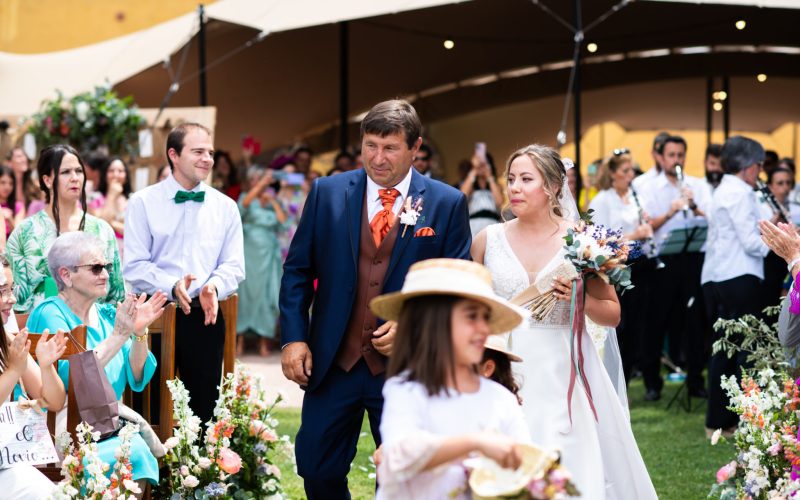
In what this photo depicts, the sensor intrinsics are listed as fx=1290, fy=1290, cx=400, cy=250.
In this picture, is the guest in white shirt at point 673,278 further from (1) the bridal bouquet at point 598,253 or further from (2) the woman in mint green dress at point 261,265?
(1) the bridal bouquet at point 598,253

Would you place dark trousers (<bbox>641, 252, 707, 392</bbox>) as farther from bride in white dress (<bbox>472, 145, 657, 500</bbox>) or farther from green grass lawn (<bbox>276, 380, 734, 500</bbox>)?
bride in white dress (<bbox>472, 145, 657, 500</bbox>)

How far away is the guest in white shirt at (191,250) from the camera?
6461 millimetres

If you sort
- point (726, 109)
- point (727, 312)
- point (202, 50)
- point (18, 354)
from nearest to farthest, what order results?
point (18, 354), point (727, 312), point (202, 50), point (726, 109)

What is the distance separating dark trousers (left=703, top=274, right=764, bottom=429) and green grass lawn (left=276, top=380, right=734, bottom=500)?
0.61 ft

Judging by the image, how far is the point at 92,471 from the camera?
4.84 m

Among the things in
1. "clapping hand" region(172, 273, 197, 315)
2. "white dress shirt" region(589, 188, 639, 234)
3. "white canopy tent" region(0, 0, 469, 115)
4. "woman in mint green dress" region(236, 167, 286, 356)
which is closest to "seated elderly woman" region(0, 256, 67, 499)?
"clapping hand" region(172, 273, 197, 315)

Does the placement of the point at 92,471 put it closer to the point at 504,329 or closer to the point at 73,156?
the point at 504,329

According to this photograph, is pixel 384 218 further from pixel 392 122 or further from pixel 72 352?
pixel 72 352

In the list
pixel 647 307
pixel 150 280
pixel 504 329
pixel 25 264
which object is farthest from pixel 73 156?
pixel 647 307

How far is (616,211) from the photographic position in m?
10.3

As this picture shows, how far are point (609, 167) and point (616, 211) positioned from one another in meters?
0.39

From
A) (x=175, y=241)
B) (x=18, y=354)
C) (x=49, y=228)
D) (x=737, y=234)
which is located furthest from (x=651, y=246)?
(x=18, y=354)

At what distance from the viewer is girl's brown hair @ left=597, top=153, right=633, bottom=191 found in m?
10.4

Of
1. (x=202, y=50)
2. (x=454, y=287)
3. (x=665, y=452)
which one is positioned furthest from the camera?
(x=202, y=50)
